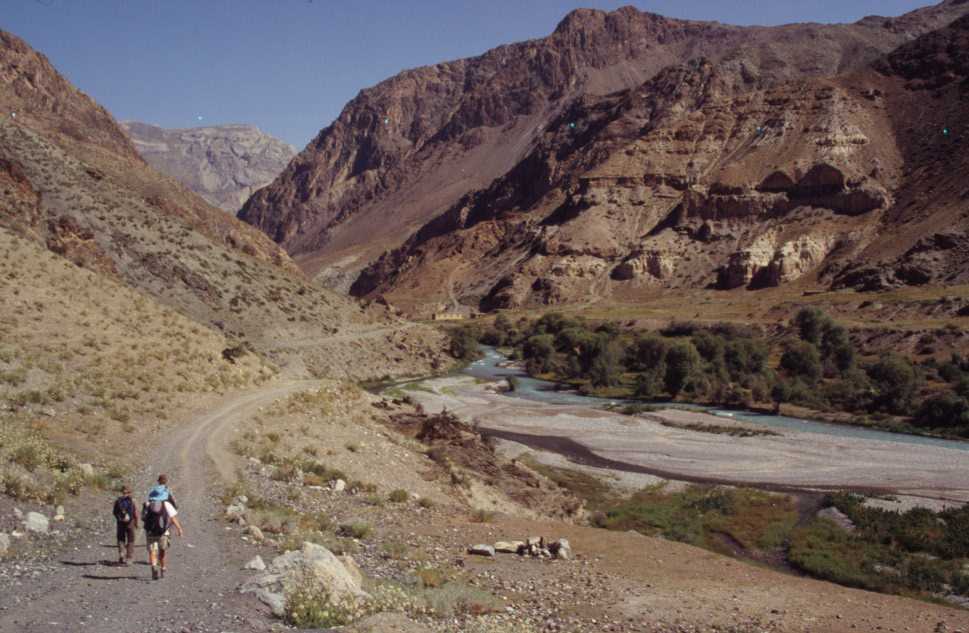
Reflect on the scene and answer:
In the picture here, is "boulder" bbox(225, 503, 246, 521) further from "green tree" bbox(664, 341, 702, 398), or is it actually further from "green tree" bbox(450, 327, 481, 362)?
"green tree" bbox(450, 327, 481, 362)

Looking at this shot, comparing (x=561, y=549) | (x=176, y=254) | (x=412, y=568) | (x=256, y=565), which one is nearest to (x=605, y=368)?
(x=176, y=254)

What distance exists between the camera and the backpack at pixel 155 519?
37.1 ft

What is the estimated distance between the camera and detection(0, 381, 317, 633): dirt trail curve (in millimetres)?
9250

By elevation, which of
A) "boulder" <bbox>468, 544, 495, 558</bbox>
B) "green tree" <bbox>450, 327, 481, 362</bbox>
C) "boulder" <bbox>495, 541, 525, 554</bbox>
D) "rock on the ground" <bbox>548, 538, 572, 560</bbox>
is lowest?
"green tree" <bbox>450, 327, 481, 362</bbox>

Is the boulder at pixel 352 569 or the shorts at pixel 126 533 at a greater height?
the shorts at pixel 126 533

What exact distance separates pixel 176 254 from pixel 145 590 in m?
50.9

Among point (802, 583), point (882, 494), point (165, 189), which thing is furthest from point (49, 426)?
point (165, 189)

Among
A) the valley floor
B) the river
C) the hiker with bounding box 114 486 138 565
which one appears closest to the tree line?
the river

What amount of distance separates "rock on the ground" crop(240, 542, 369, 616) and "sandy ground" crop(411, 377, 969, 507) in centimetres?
2990

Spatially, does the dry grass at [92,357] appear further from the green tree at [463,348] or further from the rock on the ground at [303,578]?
the green tree at [463,348]

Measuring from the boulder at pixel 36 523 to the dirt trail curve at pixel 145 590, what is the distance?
2.35 ft

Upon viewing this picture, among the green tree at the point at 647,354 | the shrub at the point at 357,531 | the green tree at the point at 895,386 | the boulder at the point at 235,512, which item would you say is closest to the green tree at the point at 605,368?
the green tree at the point at 647,354

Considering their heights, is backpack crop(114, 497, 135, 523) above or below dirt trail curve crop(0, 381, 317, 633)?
above

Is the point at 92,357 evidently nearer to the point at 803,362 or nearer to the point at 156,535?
the point at 156,535
